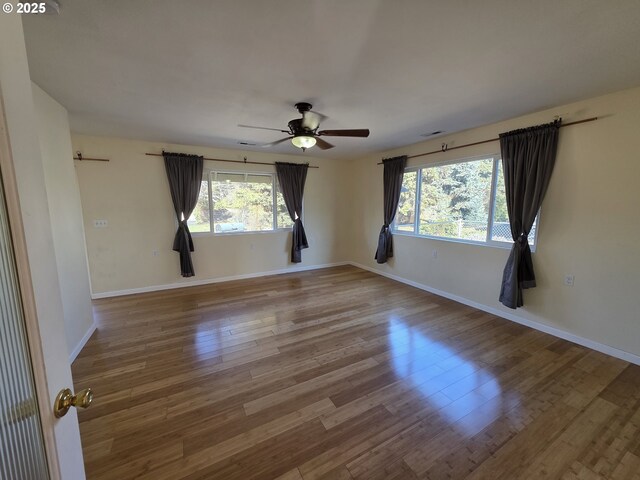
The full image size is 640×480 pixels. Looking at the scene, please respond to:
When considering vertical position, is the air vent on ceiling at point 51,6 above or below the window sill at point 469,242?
above

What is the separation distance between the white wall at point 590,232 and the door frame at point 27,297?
157 inches

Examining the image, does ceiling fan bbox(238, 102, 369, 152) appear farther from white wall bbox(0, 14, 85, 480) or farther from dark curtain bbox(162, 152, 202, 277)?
dark curtain bbox(162, 152, 202, 277)

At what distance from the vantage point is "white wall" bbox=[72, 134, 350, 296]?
399 cm

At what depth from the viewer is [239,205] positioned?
5.06 m

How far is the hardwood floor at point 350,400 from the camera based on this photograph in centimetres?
155

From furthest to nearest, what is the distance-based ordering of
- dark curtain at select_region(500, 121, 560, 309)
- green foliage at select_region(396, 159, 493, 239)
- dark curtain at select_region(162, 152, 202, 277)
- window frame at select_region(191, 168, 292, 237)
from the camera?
1. window frame at select_region(191, 168, 292, 237)
2. dark curtain at select_region(162, 152, 202, 277)
3. green foliage at select_region(396, 159, 493, 239)
4. dark curtain at select_region(500, 121, 560, 309)

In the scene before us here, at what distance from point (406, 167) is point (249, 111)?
9.61 feet

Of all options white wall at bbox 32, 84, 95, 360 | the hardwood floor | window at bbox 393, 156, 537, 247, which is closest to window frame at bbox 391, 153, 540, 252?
window at bbox 393, 156, 537, 247

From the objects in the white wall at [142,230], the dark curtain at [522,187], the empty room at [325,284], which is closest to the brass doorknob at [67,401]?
the empty room at [325,284]

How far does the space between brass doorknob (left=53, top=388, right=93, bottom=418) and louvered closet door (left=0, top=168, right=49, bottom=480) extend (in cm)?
5

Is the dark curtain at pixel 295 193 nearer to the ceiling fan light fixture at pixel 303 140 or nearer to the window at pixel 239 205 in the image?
the window at pixel 239 205

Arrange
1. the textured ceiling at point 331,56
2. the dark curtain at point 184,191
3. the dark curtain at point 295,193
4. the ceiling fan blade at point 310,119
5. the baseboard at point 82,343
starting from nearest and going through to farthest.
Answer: the textured ceiling at point 331,56, the baseboard at point 82,343, the ceiling fan blade at point 310,119, the dark curtain at point 184,191, the dark curtain at point 295,193

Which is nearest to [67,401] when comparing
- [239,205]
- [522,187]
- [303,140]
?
[303,140]

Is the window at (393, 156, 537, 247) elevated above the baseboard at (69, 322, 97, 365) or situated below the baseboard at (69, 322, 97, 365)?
above
